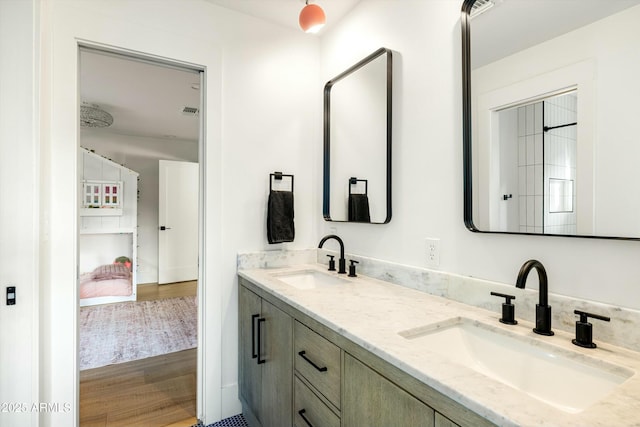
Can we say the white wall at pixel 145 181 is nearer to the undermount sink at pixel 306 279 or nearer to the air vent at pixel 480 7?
the undermount sink at pixel 306 279

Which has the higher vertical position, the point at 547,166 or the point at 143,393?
the point at 547,166

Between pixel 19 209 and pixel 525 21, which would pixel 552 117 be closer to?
pixel 525 21

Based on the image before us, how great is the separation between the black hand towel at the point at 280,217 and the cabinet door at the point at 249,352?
391mm

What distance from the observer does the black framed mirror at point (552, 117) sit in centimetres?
90

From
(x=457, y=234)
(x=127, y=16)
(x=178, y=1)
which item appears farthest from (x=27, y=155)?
(x=457, y=234)

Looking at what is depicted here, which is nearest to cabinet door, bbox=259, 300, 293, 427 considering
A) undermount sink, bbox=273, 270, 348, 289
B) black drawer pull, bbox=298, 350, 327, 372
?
black drawer pull, bbox=298, 350, 327, 372

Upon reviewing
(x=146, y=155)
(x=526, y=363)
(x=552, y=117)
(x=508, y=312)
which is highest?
(x=146, y=155)

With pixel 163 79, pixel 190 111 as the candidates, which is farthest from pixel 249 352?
pixel 190 111

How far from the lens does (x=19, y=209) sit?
1.37 meters

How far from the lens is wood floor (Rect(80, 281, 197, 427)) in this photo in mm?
1943

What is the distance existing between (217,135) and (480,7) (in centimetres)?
146

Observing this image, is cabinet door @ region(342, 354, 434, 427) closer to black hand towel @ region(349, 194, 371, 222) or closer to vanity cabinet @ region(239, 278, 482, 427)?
vanity cabinet @ region(239, 278, 482, 427)

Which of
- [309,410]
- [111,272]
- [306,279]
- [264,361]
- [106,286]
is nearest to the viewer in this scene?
[309,410]

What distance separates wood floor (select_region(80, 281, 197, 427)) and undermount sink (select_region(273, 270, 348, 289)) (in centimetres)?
100
